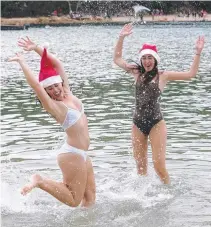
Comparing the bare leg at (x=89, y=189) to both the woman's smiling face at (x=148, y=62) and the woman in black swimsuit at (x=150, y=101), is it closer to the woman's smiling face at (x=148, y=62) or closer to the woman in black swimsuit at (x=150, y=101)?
the woman in black swimsuit at (x=150, y=101)

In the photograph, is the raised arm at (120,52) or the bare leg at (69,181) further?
the raised arm at (120,52)

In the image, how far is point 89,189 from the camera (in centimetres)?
778

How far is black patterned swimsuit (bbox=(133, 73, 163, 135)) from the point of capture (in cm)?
873

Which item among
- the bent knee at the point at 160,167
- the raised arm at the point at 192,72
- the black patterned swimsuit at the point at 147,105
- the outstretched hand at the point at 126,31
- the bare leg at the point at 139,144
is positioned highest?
the outstretched hand at the point at 126,31

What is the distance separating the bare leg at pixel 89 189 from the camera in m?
7.62

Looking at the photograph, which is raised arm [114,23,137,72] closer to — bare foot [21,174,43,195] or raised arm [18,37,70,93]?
raised arm [18,37,70,93]

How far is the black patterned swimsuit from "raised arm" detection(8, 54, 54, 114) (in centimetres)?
212

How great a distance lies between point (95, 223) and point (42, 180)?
0.97 m

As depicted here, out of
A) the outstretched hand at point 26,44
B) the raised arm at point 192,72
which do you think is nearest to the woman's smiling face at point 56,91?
the outstretched hand at point 26,44

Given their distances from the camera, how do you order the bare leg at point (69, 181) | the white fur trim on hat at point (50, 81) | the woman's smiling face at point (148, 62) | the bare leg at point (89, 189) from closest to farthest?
the white fur trim on hat at point (50, 81), the bare leg at point (69, 181), the bare leg at point (89, 189), the woman's smiling face at point (148, 62)

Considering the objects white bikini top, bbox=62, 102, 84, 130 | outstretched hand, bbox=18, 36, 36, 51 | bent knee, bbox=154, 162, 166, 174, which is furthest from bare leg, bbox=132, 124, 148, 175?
outstretched hand, bbox=18, 36, 36, 51

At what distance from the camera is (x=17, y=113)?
16.2m

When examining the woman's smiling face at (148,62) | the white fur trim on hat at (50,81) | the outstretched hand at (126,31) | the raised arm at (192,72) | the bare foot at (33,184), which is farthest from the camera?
the outstretched hand at (126,31)

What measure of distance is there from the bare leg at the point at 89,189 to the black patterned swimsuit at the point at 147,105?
1.42 metres
